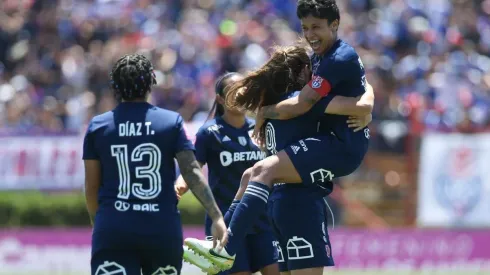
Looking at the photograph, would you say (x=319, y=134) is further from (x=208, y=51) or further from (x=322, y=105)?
(x=208, y=51)

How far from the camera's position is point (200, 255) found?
23.9ft

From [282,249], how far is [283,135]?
0.81m

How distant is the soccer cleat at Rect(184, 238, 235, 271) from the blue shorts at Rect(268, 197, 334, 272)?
19.6 inches

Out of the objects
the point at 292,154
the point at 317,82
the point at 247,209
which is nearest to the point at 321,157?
Result: the point at 292,154

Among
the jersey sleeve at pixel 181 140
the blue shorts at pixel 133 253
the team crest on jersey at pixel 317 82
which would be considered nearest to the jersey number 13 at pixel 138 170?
the jersey sleeve at pixel 181 140

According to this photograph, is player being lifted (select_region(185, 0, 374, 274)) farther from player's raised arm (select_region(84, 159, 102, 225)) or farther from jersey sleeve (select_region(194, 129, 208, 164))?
jersey sleeve (select_region(194, 129, 208, 164))

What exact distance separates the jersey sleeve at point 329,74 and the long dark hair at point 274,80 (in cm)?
38

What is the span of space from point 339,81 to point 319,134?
1.32 ft

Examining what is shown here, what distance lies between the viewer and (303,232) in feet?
24.7

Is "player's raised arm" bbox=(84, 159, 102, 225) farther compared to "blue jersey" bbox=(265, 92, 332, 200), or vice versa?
"blue jersey" bbox=(265, 92, 332, 200)

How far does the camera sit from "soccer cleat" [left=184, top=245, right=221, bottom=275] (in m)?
7.29

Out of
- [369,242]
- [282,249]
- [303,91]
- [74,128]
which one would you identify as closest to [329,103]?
[303,91]

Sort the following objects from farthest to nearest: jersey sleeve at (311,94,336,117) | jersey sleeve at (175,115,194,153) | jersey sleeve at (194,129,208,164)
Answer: jersey sleeve at (194,129,208,164) → jersey sleeve at (311,94,336,117) → jersey sleeve at (175,115,194,153)

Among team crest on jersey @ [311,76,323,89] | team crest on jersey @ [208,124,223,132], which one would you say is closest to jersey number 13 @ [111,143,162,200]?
team crest on jersey @ [311,76,323,89]
